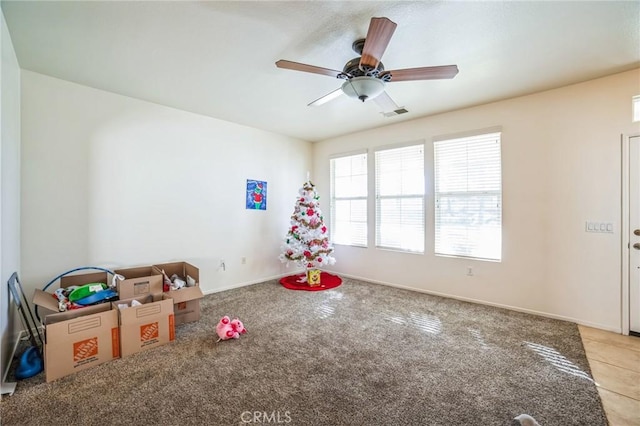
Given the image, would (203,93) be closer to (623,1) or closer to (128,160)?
(128,160)

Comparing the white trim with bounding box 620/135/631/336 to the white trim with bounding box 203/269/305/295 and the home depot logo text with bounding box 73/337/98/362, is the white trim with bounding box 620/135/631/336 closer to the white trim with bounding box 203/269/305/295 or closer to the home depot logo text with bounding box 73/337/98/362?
the white trim with bounding box 203/269/305/295

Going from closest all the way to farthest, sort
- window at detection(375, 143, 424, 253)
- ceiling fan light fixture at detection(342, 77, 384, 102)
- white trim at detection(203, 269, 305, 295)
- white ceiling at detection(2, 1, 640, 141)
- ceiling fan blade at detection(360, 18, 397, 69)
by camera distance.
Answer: ceiling fan blade at detection(360, 18, 397, 69) < white ceiling at detection(2, 1, 640, 141) < ceiling fan light fixture at detection(342, 77, 384, 102) < white trim at detection(203, 269, 305, 295) < window at detection(375, 143, 424, 253)

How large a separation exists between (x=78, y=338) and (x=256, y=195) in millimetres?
3060

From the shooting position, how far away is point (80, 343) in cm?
215

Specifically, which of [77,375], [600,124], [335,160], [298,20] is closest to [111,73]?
[298,20]

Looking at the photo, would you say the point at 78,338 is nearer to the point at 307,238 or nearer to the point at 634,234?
the point at 307,238

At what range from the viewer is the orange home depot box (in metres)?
2.04

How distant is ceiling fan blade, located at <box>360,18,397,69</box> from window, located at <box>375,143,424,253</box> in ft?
8.46

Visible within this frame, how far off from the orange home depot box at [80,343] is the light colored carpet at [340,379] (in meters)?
0.09

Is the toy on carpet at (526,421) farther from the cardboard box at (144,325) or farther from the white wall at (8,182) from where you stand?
the white wall at (8,182)

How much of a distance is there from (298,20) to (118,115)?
106 inches

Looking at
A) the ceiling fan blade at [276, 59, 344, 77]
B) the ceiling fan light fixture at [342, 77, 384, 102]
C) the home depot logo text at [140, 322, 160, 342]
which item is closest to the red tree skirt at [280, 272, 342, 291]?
the home depot logo text at [140, 322, 160, 342]

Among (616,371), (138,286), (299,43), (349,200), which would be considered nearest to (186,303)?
(138,286)

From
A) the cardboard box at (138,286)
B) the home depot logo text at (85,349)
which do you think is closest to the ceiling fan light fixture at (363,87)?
the cardboard box at (138,286)
